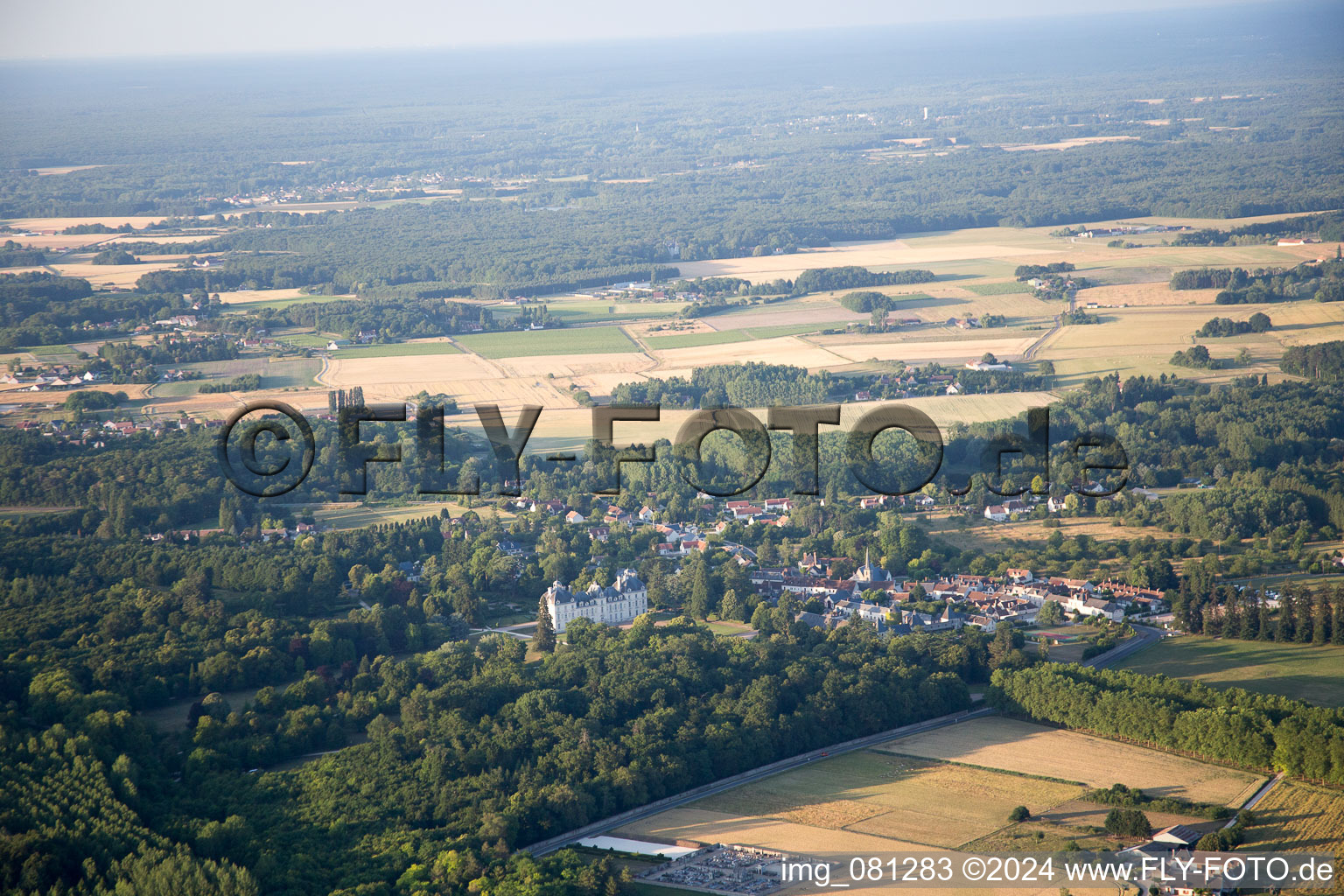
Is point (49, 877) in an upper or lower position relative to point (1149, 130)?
lower

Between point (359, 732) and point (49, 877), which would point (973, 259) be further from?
point (49, 877)

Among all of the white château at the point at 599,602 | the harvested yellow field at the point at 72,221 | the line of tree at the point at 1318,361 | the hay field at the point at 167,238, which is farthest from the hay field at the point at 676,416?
the harvested yellow field at the point at 72,221

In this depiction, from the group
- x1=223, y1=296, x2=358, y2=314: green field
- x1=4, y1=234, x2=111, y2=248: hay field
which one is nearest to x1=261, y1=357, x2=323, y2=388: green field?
x1=223, y1=296, x2=358, y2=314: green field

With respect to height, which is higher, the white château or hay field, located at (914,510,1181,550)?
hay field, located at (914,510,1181,550)

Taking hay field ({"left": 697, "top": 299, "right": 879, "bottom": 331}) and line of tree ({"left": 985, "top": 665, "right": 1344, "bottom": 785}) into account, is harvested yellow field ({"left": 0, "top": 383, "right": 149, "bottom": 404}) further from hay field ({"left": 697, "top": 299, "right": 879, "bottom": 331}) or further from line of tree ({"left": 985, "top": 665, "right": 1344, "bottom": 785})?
line of tree ({"left": 985, "top": 665, "right": 1344, "bottom": 785})

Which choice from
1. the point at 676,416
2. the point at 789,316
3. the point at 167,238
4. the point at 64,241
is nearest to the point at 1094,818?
the point at 676,416

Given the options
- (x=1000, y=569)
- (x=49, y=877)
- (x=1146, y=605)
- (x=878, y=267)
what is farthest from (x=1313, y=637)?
(x=878, y=267)

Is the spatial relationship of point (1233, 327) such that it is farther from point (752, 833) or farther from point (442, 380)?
point (752, 833)

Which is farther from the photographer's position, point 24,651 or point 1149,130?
point 1149,130
